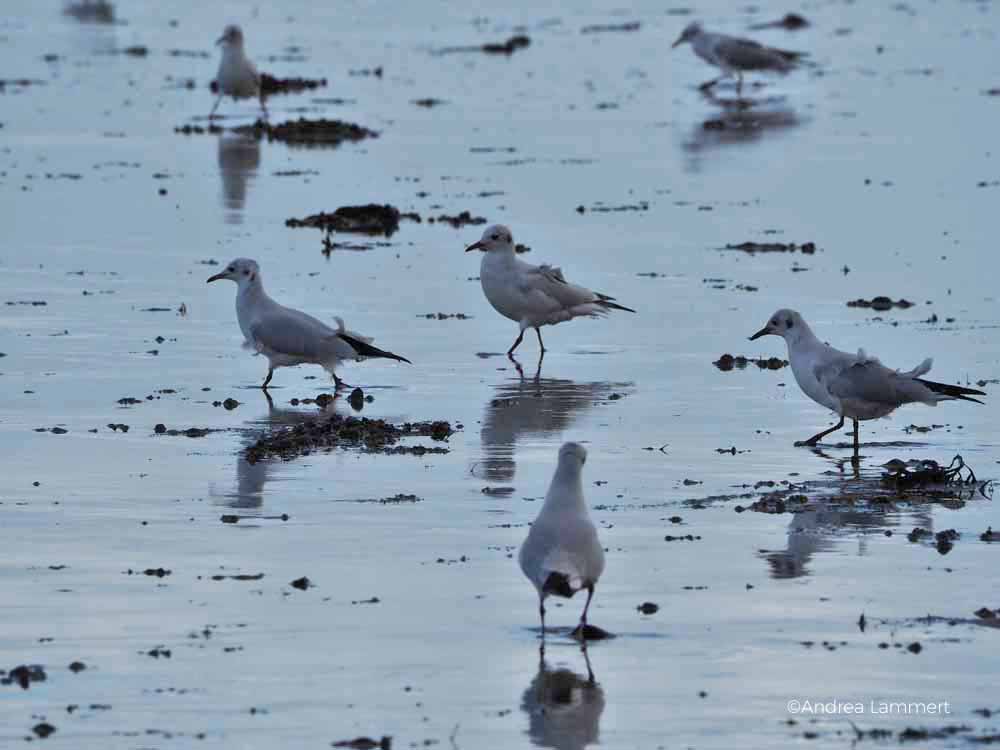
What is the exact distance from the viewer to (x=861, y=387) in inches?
501

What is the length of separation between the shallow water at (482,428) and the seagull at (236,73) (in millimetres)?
787

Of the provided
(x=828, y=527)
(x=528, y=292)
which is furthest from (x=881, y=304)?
(x=828, y=527)

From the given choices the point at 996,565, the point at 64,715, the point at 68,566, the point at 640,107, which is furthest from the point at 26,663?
the point at 640,107

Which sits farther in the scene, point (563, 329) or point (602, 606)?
point (563, 329)

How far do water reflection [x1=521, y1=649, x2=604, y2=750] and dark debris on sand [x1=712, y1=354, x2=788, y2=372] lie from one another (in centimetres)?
705

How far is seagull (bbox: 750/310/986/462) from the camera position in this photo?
500 inches

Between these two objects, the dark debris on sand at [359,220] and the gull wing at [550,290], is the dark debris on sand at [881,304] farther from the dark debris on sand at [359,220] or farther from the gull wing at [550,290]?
the dark debris on sand at [359,220]

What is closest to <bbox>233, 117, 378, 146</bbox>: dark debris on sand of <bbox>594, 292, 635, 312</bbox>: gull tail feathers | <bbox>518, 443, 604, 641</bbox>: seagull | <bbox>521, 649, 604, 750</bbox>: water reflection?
<bbox>594, 292, 635, 312</bbox>: gull tail feathers

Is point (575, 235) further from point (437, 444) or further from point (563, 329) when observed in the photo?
point (437, 444)

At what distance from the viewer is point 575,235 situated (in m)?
21.3

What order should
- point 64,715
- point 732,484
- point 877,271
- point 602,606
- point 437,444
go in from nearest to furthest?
point 64,715 < point 602,606 < point 732,484 < point 437,444 < point 877,271

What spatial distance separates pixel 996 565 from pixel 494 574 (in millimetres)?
2331

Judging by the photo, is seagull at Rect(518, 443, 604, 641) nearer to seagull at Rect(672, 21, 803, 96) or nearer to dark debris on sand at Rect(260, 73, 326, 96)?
dark debris on sand at Rect(260, 73, 326, 96)

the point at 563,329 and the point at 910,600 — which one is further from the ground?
the point at 910,600
